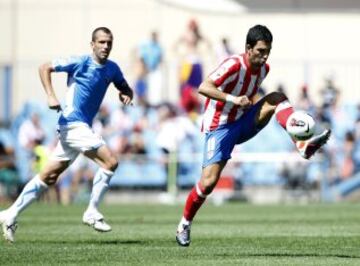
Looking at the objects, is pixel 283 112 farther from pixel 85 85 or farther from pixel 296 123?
pixel 85 85

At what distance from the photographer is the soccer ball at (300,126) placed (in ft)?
40.2

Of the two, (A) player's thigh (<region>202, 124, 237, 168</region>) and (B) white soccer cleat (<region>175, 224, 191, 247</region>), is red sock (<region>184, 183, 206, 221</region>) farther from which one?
(A) player's thigh (<region>202, 124, 237, 168</region>)

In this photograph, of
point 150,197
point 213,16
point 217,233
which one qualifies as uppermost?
point 213,16

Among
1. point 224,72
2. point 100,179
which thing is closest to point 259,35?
point 224,72

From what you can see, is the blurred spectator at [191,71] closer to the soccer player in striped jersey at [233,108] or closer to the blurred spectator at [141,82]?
the blurred spectator at [141,82]

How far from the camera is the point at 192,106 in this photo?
2828cm

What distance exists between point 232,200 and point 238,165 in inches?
30.3

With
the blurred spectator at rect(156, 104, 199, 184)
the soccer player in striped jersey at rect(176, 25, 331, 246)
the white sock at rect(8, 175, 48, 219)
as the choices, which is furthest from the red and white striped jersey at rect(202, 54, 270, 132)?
the blurred spectator at rect(156, 104, 199, 184)

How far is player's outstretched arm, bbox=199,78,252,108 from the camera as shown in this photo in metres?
12.3

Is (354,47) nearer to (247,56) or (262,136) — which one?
(262,136)

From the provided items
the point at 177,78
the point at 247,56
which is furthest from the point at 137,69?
the point at 247,56

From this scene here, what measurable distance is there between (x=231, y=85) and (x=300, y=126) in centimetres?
103

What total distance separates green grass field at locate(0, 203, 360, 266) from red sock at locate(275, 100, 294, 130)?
131cm

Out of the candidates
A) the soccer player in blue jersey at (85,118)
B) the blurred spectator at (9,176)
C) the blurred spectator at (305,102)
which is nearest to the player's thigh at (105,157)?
the soccer player in blue jersey at (85,118)
